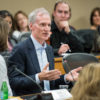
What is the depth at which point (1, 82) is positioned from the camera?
6.12 ft

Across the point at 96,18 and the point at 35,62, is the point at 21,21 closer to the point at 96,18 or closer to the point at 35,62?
the point at 96,18

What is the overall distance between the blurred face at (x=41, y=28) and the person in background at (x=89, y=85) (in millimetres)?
1362

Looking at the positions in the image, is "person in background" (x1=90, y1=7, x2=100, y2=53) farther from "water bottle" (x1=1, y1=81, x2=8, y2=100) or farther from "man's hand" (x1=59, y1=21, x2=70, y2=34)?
"water bottle" (x1=1, y1=81, x2=8, y2=100)

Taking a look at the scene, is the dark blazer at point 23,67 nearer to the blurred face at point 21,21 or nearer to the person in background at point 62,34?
the person in background at point 62,34

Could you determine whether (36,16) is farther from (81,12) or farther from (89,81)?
(81,12)

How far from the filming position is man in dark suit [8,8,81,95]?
2.06 m

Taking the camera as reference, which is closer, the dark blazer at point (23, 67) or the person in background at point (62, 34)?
the dark blazer at point (23, 67)

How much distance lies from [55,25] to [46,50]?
1149 mm

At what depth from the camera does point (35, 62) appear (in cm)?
220

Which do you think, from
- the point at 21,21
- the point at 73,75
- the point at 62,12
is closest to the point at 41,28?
the point at 73,75

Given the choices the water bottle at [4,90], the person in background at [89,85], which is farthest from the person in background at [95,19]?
the person in background at [89,85]

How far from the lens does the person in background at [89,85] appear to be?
92 centimetres

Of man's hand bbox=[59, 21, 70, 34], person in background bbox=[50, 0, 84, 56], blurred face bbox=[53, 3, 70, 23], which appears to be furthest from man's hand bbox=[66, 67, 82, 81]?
blurred face bbox=[53, 3, 70, 23]

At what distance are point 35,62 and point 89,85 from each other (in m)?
1.31
